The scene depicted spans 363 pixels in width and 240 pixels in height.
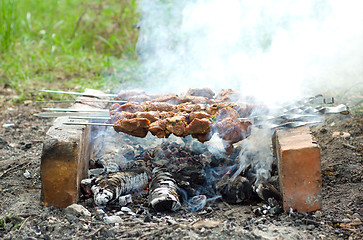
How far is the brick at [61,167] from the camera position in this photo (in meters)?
3.46

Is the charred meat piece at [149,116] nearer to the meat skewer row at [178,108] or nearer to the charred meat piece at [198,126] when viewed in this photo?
the meat skewer row at [178,108]

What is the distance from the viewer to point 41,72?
328 inches

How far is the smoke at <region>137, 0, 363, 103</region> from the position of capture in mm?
6969

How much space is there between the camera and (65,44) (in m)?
9.56

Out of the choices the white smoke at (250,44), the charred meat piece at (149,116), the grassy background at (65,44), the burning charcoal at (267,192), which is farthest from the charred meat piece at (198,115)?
the grassy background at (65,44)

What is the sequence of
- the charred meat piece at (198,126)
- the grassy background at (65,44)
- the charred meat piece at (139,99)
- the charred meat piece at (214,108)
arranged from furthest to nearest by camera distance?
the grassy background at (65,44)
the charred meat piece at (139,99)
the charred meat piece at (214,108)
the charred meat piece at (198,126)

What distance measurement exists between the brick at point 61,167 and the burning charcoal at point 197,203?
3.56 ft

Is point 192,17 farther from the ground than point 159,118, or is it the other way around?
point 192,17

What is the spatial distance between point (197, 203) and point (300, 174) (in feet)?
3.35

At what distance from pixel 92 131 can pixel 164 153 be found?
33.8 inches

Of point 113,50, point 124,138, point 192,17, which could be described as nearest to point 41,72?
point 113,50

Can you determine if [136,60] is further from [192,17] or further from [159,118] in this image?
[159,118]

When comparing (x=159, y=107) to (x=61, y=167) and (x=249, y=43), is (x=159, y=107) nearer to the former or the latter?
(x=61, y=167)

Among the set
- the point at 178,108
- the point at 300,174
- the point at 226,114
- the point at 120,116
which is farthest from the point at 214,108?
the point at 300,174
